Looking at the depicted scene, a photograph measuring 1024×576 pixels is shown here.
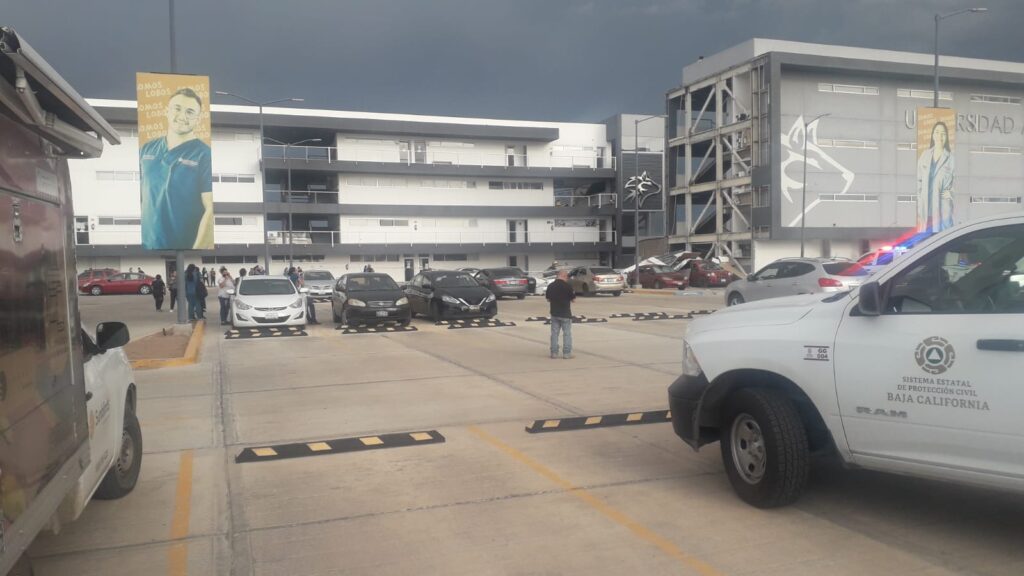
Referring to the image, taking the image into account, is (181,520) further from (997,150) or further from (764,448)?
(997,150)

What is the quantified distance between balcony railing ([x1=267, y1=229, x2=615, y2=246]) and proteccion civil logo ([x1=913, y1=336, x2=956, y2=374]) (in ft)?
170

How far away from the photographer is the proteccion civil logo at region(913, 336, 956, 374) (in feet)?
14.3

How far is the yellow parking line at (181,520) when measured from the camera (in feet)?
15.3

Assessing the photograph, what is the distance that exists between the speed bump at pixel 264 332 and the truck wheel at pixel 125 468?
12.5 meters

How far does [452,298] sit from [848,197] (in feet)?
126

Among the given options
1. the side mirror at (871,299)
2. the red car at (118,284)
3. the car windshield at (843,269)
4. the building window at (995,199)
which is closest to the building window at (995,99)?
the building window at (995,199)

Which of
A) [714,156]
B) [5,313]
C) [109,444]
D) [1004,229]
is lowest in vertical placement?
[109,444]

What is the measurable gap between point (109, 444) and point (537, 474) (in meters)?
3.06

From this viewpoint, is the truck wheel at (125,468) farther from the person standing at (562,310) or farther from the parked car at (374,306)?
the parked car at (374,306)

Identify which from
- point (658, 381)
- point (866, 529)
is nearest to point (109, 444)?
point (866, 529)

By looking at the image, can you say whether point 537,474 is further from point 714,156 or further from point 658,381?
point 714,156

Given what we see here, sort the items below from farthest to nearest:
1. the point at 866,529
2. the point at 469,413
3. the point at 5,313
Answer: the point at 469,413 → the point at 866,529 → the point at 5,313

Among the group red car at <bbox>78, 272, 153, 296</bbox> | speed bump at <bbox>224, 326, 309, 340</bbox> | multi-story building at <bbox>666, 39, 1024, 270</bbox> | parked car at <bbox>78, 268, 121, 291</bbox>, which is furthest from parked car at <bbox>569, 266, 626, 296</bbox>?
parked car at <bbox>78, 268, 121, 291</bbox>

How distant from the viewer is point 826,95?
50781mm
